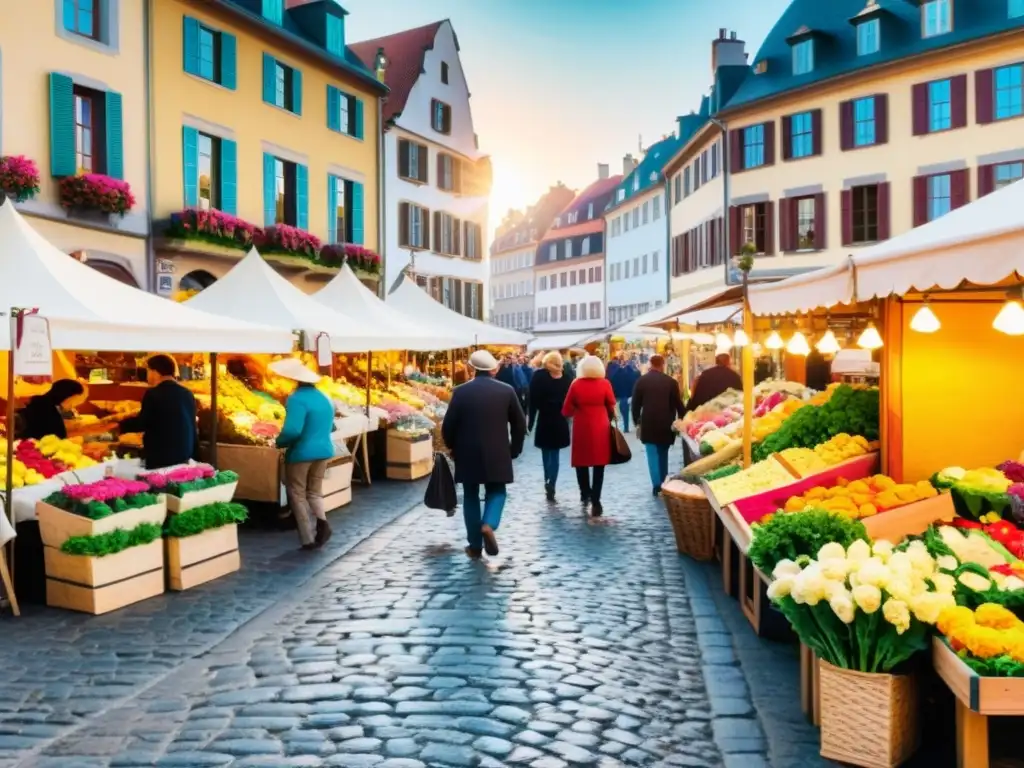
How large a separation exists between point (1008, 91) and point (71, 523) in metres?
28.0

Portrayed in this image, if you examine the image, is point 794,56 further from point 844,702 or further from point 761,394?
point 844,702

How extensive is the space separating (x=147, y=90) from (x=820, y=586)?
62.4 feet

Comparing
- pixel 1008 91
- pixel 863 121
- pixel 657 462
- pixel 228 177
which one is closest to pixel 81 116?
pixel 228 177

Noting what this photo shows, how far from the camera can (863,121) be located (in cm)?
3105

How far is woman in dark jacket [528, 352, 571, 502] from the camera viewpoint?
13.2 meters

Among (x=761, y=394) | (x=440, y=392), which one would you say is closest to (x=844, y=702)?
(x=761, y=394)

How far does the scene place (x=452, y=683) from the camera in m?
5.76

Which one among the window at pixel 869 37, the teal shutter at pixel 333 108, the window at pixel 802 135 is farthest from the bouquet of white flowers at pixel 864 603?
the window at pixel 802 135

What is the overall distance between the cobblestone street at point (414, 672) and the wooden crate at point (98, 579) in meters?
0.15

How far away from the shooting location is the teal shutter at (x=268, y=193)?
24750mm

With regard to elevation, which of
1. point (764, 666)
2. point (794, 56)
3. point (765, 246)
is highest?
point (794, 56)

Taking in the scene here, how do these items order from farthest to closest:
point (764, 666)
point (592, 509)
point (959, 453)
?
point (592, 509) < point (959, 453) < point (764, 666)

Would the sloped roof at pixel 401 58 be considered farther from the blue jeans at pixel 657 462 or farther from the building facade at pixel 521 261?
the building facade at pixel 521 261

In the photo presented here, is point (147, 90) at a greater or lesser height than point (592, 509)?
greater
